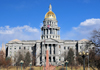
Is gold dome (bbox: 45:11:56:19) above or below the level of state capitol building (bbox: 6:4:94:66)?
above

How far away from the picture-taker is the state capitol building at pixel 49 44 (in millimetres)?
94750

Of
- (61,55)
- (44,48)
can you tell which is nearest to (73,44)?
(61,55)

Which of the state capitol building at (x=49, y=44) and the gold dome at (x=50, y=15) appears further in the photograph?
the gold dome at (x=50, y=15)

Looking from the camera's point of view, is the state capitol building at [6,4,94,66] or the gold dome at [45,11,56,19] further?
the gold dome at [45,11,56,19]

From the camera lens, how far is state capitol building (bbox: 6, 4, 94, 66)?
94750 millimetres

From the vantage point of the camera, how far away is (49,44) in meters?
95.8

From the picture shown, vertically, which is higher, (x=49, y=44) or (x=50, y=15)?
(x=50, y=15)

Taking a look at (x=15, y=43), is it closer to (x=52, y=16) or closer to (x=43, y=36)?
(x=43, y=36)

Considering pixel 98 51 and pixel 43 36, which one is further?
pixel 43 36

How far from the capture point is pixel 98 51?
1332 inches

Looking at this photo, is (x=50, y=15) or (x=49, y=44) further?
(x=50, y=15)

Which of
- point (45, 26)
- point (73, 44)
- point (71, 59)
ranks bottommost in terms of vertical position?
point (71, 59)

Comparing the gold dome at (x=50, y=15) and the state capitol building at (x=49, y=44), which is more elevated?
the gold dome at (x=50, y=15)

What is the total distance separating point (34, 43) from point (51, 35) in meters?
→ 11.1
